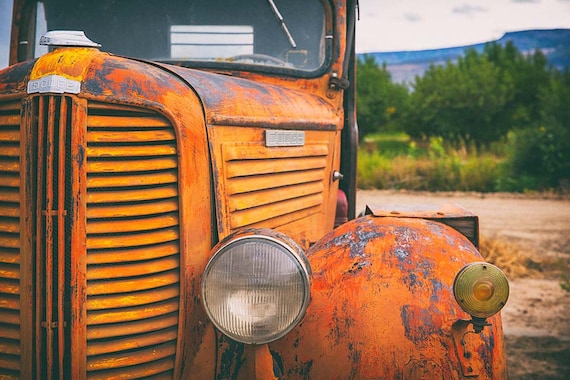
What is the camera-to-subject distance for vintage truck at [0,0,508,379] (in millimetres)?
1979

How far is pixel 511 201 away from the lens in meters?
13.0

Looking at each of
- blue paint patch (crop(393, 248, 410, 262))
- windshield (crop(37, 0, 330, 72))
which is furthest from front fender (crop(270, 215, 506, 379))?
windshield (crop(37, 0, 330, 72))

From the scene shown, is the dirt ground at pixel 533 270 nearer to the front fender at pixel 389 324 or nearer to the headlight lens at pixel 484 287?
the front fender at pixel 389 324

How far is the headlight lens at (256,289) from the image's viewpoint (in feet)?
6.39

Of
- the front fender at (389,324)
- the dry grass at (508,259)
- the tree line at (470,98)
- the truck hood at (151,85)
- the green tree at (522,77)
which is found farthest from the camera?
the green tree at (522,77)

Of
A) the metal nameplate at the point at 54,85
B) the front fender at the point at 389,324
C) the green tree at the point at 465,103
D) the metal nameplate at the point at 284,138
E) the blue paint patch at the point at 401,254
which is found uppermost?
the green tree at the point at 465,103

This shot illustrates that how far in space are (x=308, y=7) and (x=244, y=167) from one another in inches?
57.2

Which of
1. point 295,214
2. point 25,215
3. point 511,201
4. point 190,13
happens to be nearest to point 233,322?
point 25,215

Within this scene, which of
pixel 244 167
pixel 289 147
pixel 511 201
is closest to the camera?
pixel 244 167

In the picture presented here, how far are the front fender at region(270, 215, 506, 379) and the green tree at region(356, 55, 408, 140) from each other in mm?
33113

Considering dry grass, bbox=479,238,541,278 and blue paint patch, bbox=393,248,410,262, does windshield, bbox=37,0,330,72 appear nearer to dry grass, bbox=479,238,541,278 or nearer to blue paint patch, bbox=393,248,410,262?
blue paint patch, bbox=393,248,410,262

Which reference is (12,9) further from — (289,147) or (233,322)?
(233,322)

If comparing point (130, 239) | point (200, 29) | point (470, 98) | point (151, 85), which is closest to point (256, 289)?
point (130, 239)

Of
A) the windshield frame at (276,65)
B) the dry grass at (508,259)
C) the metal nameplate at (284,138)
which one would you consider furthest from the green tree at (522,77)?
the metal nameplate at (284,138)
